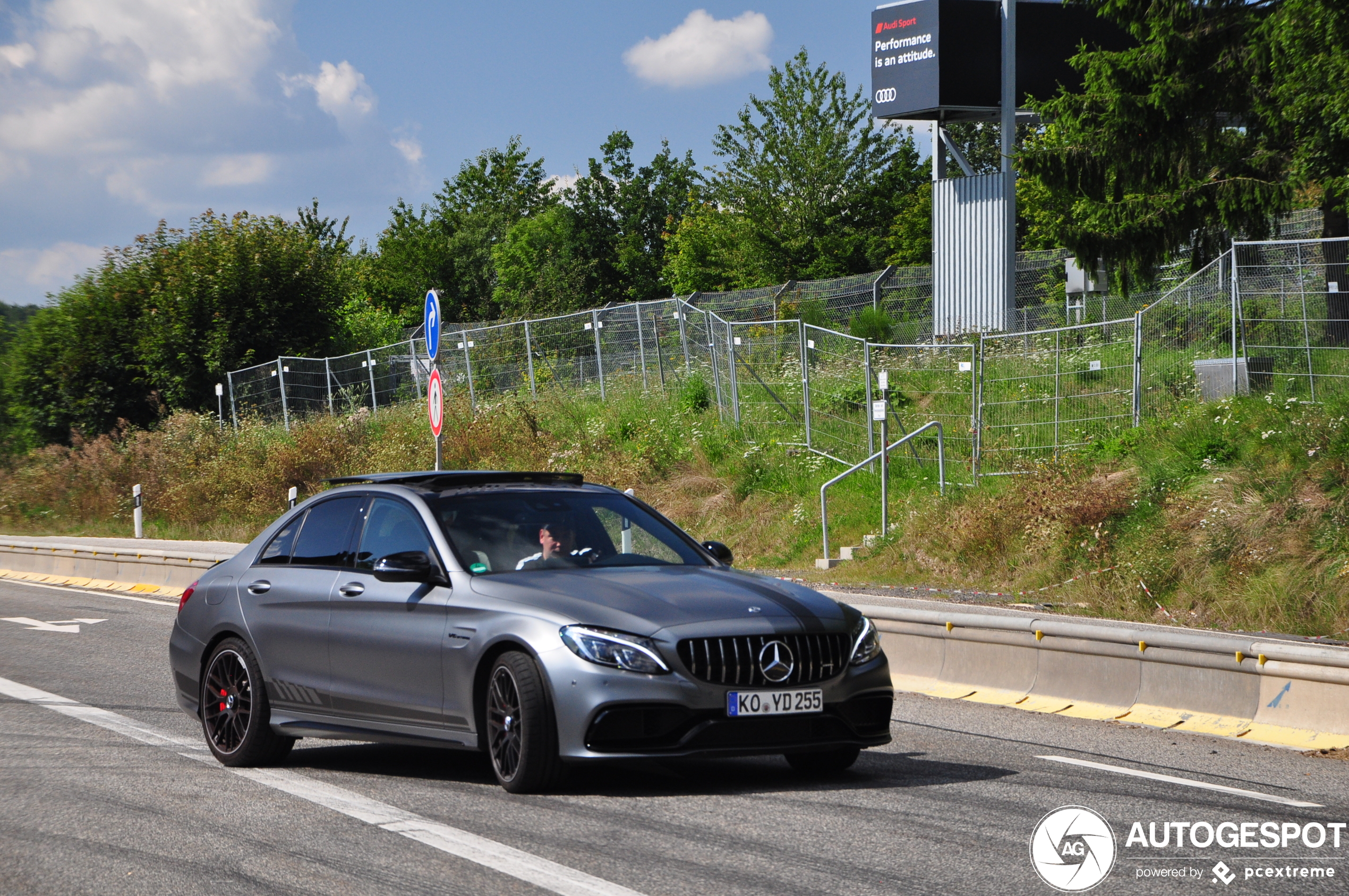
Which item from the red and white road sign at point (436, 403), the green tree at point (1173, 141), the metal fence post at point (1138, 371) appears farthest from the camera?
the green tree at point (1173, 141)

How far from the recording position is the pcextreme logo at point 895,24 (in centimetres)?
3497

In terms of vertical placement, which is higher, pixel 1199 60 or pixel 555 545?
pixel 1199 60

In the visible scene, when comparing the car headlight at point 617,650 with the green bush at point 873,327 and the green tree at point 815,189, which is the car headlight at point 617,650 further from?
the green tree at point 815,189

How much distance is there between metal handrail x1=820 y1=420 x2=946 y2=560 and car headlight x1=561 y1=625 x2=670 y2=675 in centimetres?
1170

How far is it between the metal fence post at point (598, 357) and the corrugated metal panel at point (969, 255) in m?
9.99

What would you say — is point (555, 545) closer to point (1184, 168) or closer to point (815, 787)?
point (815, 787)

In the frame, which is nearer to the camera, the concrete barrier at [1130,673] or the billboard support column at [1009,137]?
the concrete barrier at [1130,673]

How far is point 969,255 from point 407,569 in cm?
2938

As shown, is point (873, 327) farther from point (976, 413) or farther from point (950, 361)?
point (976, 413)

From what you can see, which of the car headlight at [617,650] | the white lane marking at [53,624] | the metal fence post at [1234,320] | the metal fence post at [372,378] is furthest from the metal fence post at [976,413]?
the metal fence post at [372,378]

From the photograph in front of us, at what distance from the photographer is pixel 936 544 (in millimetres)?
16859

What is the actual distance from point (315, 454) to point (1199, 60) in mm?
20332

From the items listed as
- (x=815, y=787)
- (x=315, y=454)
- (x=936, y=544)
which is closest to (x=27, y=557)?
(x=315, y=454)

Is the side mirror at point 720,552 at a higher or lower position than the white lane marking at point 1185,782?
higher
